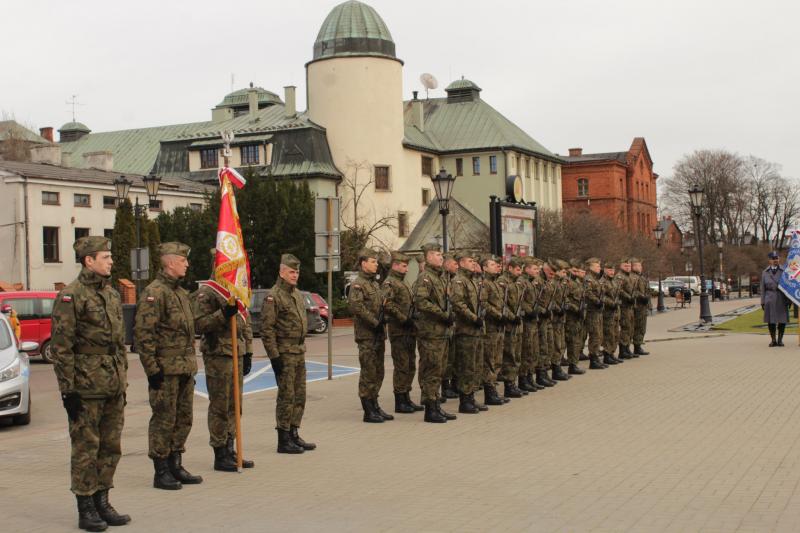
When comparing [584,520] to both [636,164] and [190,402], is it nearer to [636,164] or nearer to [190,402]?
[190,402]

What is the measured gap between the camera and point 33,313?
2738 cm

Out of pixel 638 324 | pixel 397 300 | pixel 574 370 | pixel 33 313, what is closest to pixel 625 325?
pixel 638 324

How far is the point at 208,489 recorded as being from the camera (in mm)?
9469

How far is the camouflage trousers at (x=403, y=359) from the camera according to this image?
14.4 meters

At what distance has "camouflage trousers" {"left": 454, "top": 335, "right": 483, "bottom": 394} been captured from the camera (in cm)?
1445

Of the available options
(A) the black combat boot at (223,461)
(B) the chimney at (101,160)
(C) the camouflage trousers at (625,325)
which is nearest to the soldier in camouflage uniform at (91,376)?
(A) the black combat boot at (223,461)

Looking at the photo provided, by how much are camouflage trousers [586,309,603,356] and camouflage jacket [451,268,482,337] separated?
22.2 ft

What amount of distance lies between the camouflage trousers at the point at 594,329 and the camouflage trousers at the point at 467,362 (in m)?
6.76

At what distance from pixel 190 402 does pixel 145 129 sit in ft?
264

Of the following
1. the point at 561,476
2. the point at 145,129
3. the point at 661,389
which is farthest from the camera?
the point at 145,129

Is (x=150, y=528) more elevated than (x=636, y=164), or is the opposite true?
(x=636, y=164)

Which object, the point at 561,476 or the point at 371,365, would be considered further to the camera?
the point at 371,365

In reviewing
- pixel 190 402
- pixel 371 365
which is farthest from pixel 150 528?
pixel 371 365

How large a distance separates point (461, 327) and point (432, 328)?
0.79 m
